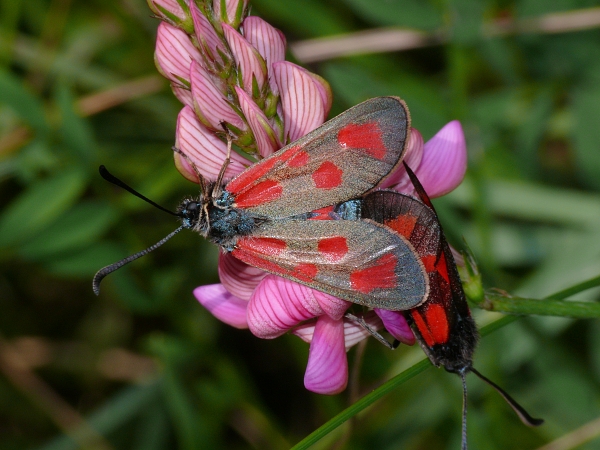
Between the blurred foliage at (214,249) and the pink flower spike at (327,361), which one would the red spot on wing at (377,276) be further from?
the blurred foliage at (214,249)

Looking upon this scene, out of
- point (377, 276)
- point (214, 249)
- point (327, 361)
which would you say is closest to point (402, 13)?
point (214, 249)

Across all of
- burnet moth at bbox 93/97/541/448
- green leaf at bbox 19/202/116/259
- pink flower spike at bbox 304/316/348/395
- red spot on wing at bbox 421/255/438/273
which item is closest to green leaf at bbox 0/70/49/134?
green leaf at bbox 19/202/116/259

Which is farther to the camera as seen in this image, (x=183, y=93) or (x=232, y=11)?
(x=183, y=93)

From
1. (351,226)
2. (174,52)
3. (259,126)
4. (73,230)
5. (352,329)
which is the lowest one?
(73,230)

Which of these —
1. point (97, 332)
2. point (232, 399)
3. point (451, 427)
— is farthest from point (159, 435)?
point (451, 427)

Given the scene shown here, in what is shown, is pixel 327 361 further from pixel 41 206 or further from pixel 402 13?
pixel 402 13

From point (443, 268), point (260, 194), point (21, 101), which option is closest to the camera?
point (443, 268)

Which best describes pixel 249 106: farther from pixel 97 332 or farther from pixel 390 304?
pixel 97 332

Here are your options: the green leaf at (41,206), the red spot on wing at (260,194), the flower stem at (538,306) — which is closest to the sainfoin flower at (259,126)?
the red spot on wing at (260,194)
